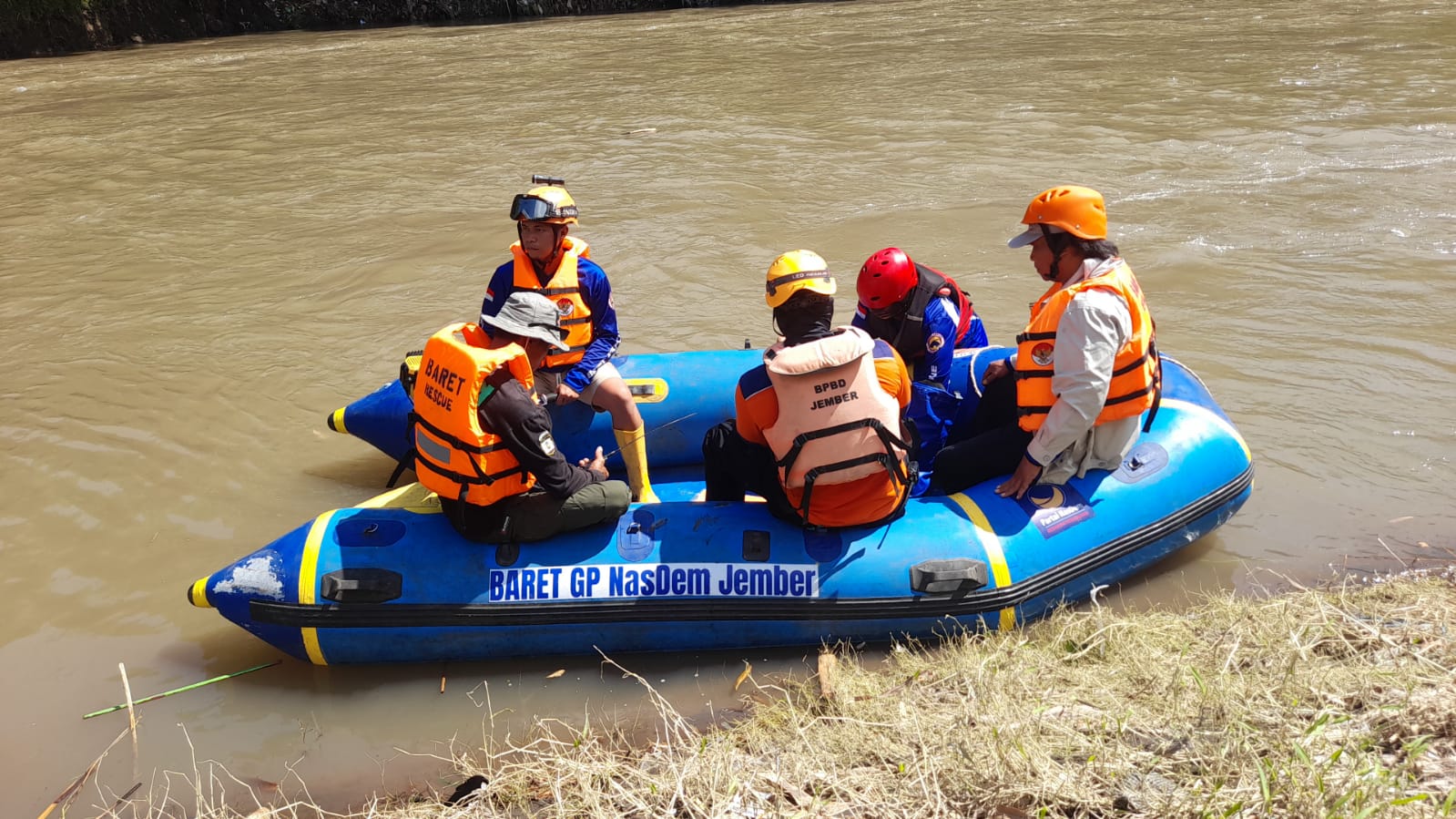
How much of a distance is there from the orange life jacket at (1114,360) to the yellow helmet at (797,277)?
82cm

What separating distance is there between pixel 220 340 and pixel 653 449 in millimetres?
3664

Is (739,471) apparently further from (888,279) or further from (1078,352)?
(1078,352)

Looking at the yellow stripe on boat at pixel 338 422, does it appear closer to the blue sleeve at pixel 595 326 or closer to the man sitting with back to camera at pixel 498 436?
the blue sleeve at pixel 595 326

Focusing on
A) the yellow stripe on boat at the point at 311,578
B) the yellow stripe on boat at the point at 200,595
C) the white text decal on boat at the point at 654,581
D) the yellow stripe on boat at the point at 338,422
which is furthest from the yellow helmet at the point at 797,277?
the yellow stripe on boat at the point at 338,422

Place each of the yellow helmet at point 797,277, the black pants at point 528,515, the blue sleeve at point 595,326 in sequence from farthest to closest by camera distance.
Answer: the blue sleeve at point 595,326, the black pants at point 528,515, the yellow helmet at point 797,277

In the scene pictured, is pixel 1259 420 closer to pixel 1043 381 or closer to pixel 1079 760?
pixel 1043 381

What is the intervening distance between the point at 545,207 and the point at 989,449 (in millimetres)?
2012

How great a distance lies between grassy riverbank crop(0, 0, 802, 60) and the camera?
Answer: 2234cm

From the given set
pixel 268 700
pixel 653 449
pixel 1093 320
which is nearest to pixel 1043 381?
pixel 1093 320

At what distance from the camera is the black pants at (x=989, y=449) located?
4.04 meters

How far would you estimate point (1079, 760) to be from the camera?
2668mm

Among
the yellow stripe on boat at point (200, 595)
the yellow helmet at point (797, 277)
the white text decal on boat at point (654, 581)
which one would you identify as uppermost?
the yellow helmet at point (797, 277)

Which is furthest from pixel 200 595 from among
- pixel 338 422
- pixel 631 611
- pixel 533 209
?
pixel 533 209

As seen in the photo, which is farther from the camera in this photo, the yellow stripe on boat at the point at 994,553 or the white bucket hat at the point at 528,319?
the yellow stripe on boat at the point at 994,553
